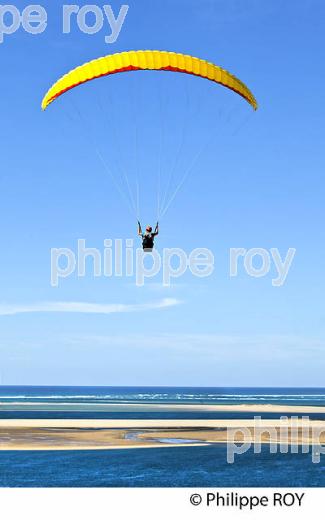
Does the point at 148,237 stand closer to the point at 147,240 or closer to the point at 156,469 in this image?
the point at 147,240

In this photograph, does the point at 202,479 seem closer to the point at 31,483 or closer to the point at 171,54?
the point at 31,483

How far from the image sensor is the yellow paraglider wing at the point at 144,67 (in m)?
24.3

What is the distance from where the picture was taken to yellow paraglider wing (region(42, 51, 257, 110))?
24297mm

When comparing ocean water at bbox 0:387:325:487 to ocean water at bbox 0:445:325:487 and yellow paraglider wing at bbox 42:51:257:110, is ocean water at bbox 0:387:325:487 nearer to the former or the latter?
ocean water at bbox 0:445:325:487

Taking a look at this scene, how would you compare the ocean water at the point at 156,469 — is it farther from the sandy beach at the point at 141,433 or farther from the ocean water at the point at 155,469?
the sandy beach at the point at 141,433

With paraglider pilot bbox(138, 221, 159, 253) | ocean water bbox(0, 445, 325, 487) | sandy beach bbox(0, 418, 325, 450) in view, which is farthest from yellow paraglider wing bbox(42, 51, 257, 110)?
sandy beach bbox(0, 418, 325, 450)

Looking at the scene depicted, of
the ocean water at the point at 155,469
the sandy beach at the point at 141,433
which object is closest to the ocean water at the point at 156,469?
the ocean water at the point at 155,469

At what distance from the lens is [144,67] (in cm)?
2431

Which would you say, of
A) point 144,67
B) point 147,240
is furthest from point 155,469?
point 144,67

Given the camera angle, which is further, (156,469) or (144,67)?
(156,469)

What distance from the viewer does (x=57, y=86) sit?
25828 mm

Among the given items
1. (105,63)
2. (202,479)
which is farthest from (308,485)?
(105,63)

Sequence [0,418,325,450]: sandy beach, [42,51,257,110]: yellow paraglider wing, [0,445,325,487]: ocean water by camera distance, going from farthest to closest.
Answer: [0,418,325,450]: sandy beach → [0,445,325,487]: ocean water → [42,51,257,110]: yellow paraglider wing
